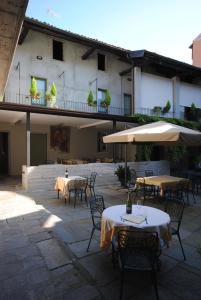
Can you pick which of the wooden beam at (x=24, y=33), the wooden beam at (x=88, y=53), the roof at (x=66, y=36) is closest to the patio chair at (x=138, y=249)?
the roof at (x=66, y=36)

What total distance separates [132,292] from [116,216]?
37.5 inches

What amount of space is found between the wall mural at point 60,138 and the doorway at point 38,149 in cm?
47

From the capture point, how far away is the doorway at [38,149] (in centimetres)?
1298

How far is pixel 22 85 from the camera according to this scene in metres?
12.3

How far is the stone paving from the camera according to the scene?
2639mm

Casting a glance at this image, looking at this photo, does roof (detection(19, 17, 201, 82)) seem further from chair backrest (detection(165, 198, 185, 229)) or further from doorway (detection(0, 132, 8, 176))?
chair backrest (detection(165, 198, 185, 229))

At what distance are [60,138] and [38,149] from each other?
1.50 metres

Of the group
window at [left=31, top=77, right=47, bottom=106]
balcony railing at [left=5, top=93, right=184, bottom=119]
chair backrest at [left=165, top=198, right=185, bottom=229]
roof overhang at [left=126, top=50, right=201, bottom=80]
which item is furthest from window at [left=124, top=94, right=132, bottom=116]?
chair backrest at [left=165, top=198, right=185, bottom=229]

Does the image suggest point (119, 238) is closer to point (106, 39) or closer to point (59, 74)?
→ point (59, 74)

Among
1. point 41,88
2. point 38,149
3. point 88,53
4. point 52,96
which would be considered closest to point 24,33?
point 41,88

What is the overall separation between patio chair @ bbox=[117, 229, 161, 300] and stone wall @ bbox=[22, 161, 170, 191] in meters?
6.50

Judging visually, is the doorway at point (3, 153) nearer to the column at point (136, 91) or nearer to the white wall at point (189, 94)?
the column at point (136, 91)

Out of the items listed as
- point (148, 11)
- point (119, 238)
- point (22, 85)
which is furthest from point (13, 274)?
point (22, 85)

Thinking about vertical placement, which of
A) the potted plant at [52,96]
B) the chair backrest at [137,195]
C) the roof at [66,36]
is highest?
the roof at [66,36]
